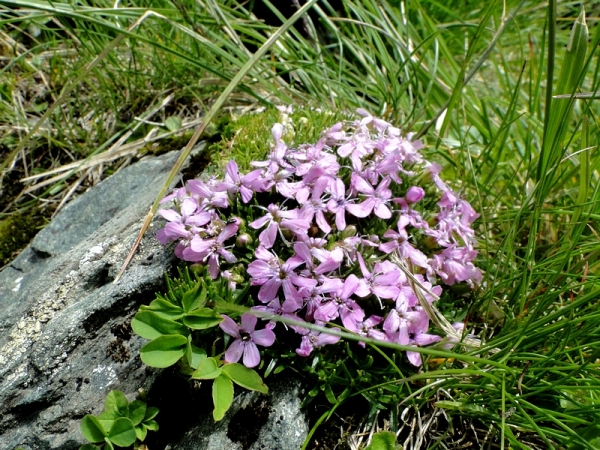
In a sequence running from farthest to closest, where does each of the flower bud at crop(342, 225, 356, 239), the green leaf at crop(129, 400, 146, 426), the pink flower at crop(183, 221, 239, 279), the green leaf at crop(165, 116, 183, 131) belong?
1. the green leaf at crop(165, 116, 183, 131)
2. the flower bud at crop(342, 225, 356, 239)
3. the pink flower at crop(183, 221, 239, 279)
4. the green leaf at crop(129, 400, 146, 426)

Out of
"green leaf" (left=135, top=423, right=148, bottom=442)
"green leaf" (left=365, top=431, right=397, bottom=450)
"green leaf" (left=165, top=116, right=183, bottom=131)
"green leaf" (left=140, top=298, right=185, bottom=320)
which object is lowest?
"green leaf" (left=365, top=431, right=397, bottom=450)

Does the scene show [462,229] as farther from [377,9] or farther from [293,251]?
[377,9]

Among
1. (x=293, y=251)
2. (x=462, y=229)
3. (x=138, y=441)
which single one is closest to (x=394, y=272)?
(x=293, y=251)

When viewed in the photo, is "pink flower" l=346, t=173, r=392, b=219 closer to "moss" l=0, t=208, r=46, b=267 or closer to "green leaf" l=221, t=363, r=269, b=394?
"green leaf" l=221, t=363, r=269, b=394

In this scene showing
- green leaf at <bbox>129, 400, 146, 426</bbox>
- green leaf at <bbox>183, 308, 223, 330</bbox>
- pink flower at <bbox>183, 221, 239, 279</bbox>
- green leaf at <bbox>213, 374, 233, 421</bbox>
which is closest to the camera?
green leaf at <bbox>213, 374, 233, 421</bbox>

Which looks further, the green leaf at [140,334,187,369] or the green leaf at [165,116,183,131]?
the green leaf at [165,116,183,131]

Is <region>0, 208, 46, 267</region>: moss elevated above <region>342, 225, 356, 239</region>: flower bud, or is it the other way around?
<region>0, 208, 46, 267</region>: moss

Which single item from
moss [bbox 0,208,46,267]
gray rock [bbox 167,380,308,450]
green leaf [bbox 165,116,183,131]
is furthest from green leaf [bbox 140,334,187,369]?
green leaf [bbox 165,116,183,131]
